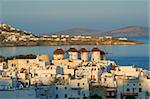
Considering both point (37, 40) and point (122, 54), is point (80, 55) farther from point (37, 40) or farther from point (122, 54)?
point (37, 40)

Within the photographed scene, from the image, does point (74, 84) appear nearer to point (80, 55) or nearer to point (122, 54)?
point (80, 55)

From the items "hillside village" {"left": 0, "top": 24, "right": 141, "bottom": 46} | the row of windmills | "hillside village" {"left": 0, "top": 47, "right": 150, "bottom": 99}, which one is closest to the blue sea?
the row of windmills

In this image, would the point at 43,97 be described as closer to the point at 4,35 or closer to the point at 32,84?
the point at 32,84

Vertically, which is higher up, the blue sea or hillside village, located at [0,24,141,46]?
hillside village, located at [0,24,141,46]

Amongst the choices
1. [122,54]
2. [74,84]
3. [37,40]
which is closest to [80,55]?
[74,84]

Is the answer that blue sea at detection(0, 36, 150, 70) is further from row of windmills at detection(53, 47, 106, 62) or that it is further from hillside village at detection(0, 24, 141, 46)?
hillside village at detection(0, 24, 141, 46)

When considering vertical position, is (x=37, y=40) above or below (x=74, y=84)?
above

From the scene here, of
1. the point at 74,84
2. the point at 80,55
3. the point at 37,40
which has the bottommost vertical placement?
the point at 74,84

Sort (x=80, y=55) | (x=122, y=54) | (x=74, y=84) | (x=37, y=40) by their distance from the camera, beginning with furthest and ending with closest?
(x=37, y=40)
(x=122, y=54)
(x=80, y=55)
(x=74, y=84)

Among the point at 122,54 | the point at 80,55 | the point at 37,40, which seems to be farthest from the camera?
the point at 37,40

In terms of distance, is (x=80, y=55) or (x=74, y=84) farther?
(x=80, y=55)

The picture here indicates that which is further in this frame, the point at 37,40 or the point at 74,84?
the point at 37,40

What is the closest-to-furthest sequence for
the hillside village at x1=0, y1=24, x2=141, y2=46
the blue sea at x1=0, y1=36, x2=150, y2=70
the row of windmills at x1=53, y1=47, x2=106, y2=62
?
the row of windmills at x1=53, y1=47, x2=106, y2=62 < the blue sea at x1=0, y1=36, x2=150, y2=70 < the hillside village at x1=0, y1=24, x2=141, y2=46

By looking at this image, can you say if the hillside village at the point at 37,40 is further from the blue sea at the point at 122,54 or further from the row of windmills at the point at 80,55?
the row of windmills at the point at 80,55
